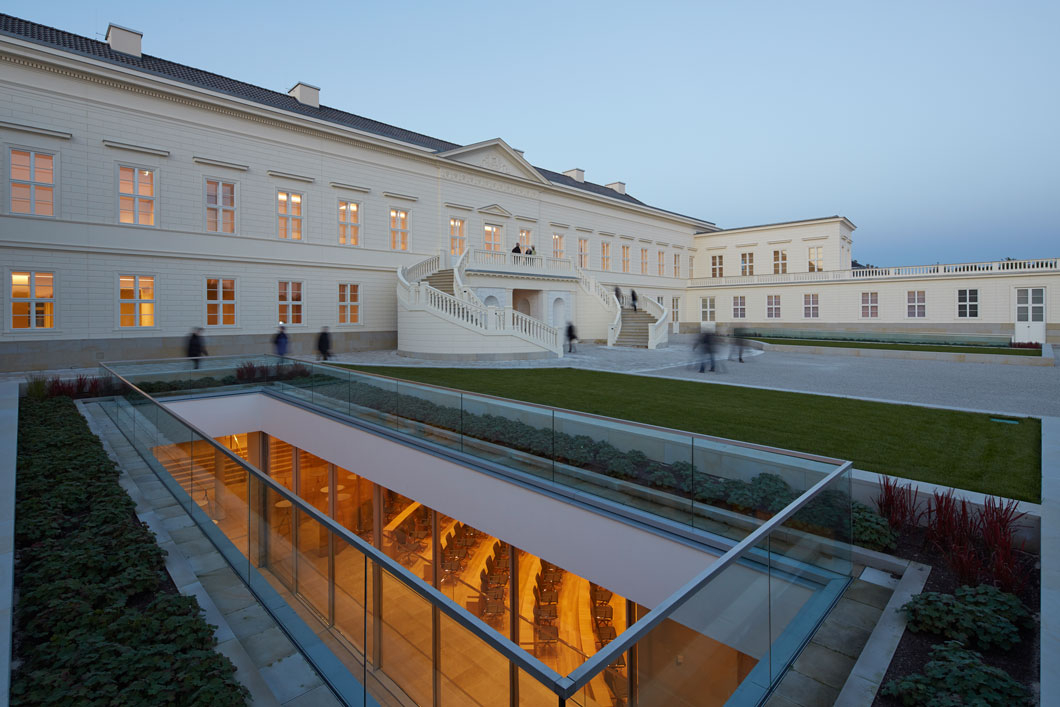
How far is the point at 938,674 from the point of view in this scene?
3719 mm

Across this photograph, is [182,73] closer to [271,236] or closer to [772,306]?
[271,236]

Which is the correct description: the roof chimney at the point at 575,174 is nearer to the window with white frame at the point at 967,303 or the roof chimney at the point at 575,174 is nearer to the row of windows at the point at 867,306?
the row of windows at the point at 867,306

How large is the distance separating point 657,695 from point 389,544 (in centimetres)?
1336

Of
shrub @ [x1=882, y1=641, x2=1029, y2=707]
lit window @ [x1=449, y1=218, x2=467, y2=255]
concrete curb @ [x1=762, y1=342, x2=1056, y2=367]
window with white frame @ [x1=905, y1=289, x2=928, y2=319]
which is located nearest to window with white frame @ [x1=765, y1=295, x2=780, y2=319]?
window with white frame @ [x1=905, y1=289, x2=928, y2=319]

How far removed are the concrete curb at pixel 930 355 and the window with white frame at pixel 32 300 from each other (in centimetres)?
3180

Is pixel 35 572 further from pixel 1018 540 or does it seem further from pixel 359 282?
pixel 359 282

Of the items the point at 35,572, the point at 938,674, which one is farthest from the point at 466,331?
the point at 938,674

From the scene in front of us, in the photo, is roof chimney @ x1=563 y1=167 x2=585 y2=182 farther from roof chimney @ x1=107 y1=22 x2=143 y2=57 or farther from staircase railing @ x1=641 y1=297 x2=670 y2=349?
roof chimney @ x1=107 y1=22 x2=143 y2=57

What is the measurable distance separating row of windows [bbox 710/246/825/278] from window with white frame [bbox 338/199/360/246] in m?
34.2

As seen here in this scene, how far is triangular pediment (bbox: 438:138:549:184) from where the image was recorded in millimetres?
31188

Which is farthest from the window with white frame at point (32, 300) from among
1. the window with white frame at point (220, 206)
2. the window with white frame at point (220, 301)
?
the window with white frame at point (220, 206)

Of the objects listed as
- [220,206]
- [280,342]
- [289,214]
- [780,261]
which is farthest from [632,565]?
[780,261]

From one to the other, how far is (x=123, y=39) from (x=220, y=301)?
36.5 feet

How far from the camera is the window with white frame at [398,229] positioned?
2859cm
